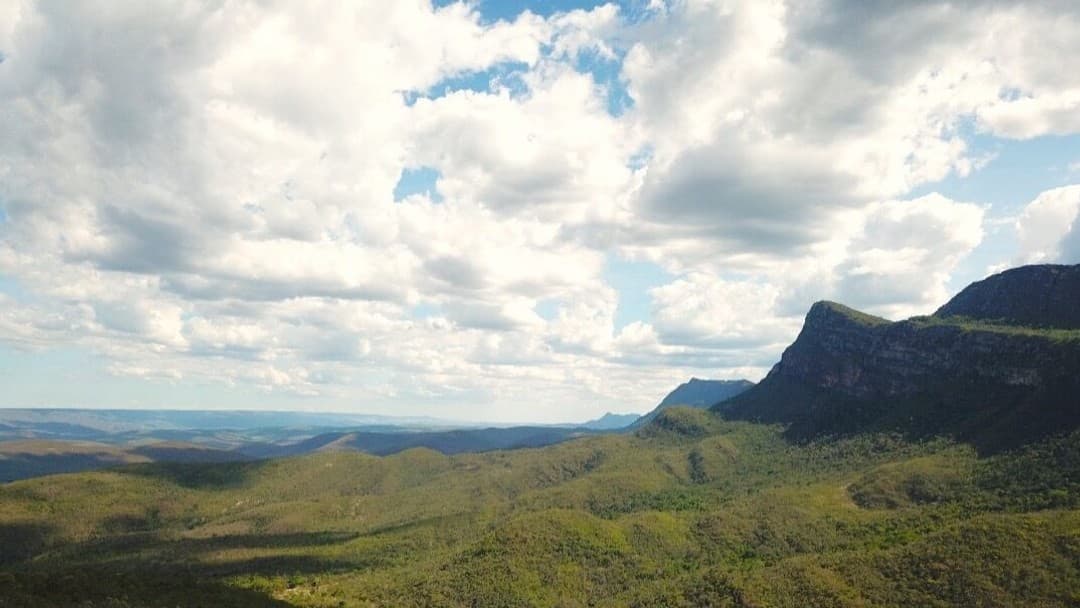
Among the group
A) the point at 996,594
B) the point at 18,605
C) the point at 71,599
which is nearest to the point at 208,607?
the point at 71,599

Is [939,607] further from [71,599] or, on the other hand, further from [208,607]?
[71,599]

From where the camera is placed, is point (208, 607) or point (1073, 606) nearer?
point (1073, 606)

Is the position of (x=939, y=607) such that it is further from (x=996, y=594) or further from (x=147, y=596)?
(x=147, y=596)

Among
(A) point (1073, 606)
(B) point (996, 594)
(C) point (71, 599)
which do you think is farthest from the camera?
(B) point (996, 594)

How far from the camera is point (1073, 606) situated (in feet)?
591

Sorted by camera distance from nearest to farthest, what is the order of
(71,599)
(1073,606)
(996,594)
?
(71,599) → (1073,606) → (996,594)

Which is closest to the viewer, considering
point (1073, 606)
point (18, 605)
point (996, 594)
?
point (18, 605)

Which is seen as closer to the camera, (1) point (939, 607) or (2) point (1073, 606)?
(2) point (1073, 606)

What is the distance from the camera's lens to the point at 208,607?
200m

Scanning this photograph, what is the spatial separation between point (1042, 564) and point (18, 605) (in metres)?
259

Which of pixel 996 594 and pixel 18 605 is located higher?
pixel 18 605

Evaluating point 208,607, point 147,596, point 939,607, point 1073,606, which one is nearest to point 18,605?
point 147,596

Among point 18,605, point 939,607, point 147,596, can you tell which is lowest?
point 939,607

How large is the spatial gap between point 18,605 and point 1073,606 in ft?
830
